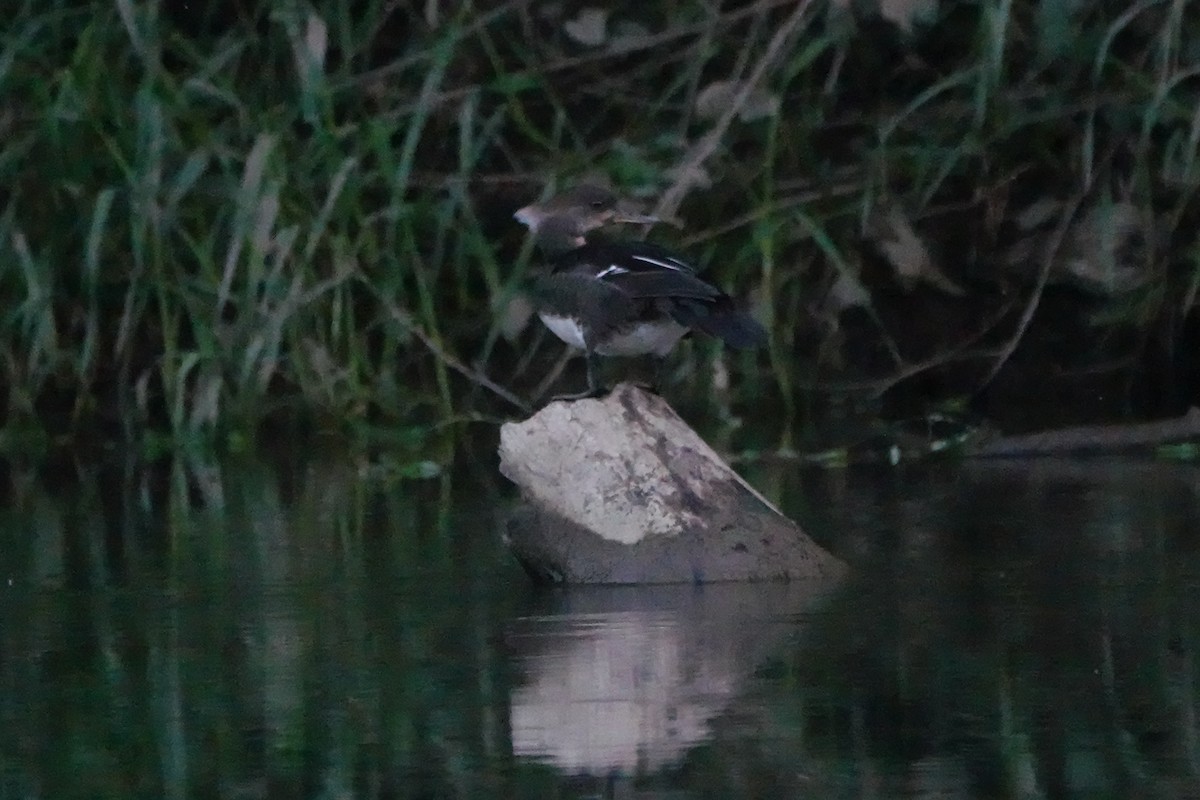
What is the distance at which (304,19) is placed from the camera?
7977 millimetres

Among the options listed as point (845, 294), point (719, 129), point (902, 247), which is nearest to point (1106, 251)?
point (902, 247)

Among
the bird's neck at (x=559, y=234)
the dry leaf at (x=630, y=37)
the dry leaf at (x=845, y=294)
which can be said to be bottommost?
the bird's neck at (x=559, y=234)

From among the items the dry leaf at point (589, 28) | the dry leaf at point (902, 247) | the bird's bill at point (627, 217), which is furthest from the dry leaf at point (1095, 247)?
the bird's bill at point (627, 217)

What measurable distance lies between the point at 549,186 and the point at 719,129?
1.80 feet

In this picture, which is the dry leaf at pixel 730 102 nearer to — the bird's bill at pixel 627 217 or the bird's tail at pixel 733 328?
the bird's bill at pixel 627 217

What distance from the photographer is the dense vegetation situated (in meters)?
7.51

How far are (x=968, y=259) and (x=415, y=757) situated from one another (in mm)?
5055

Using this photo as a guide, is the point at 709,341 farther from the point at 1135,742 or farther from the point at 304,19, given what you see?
the point at 1135,742

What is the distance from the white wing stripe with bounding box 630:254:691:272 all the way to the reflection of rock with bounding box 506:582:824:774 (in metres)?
0.65

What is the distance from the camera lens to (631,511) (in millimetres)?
4871

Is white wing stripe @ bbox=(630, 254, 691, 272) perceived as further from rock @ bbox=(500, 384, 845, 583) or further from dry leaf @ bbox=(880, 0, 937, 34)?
dry leaf @ bbox=(880, 0, 937, 34)

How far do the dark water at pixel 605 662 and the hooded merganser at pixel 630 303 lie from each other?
50 cm

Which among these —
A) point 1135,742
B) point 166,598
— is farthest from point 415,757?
point 166,598

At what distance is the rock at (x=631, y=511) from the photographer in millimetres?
4855
